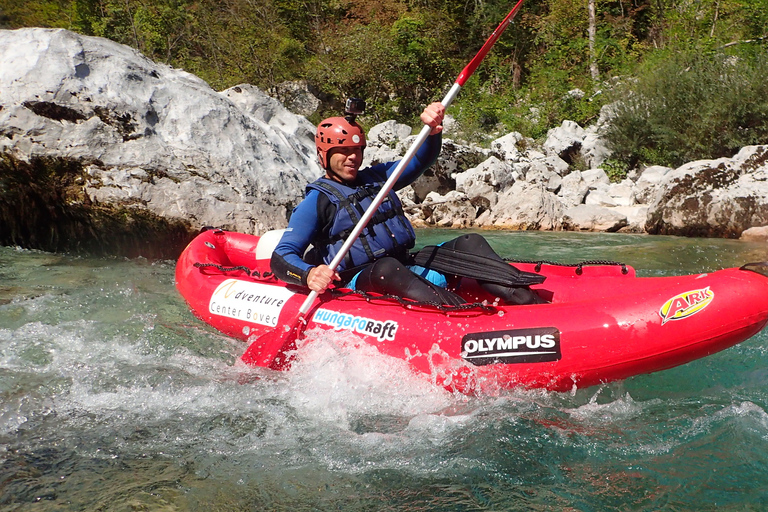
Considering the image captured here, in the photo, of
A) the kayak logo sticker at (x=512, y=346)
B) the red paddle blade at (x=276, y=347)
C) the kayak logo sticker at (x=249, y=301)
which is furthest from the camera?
the kayak logo sticker at (x=249, y=301)

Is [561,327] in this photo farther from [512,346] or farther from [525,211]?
[525,211]

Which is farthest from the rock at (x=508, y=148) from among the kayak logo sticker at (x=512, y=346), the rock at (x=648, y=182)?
the kayak logo sticker at (x=512, y=346)

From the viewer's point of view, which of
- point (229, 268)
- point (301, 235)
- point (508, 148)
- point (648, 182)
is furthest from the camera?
point (508, 148)

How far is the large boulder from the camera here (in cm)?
613

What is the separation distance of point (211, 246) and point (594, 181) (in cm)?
813

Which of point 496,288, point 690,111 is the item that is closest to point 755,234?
point 690,111

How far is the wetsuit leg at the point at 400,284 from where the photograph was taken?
10.7 ft

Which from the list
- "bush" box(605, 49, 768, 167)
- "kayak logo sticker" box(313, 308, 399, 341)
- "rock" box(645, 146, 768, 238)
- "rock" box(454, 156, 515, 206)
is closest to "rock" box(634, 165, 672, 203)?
"bush" box(605, 49, 768, 167)

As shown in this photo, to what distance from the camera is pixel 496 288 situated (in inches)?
133

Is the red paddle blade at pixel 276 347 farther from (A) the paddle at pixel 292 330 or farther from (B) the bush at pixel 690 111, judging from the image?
(B) the bush at pixel 690 111

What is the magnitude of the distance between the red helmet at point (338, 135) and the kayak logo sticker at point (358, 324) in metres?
0.96

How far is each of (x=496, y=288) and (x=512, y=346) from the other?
54 cm

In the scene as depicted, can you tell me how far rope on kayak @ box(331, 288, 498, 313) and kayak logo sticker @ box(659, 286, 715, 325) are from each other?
2.56 feet

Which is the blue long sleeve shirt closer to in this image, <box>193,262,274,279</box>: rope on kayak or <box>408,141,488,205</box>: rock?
<box>193,262,274,279</box>: rope on kayak
